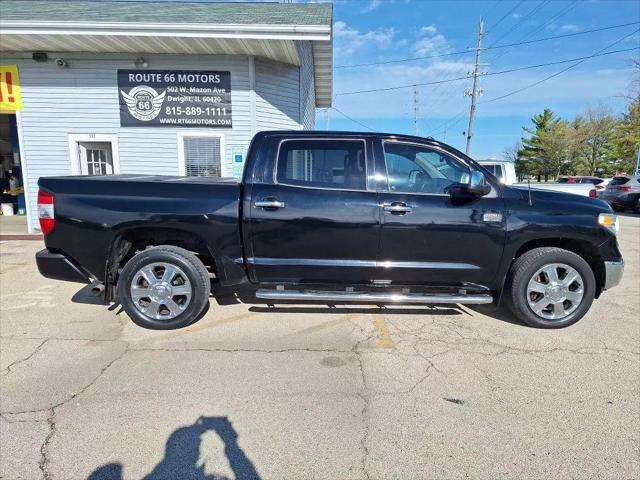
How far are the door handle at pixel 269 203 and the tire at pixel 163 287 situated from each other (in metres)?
→ 0.86

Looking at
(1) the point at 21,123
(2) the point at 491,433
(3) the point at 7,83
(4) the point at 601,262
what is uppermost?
(3) the point at 7,83

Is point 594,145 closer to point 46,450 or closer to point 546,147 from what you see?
point 546,147

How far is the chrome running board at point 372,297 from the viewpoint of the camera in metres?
3.88

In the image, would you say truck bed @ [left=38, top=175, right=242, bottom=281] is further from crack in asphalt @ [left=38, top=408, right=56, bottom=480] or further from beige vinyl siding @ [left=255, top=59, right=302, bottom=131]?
beige vinyl siding @ [left=255, top=59, right=302, bottom=131]

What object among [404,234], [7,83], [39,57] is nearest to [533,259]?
[404,234]

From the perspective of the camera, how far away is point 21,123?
920cm

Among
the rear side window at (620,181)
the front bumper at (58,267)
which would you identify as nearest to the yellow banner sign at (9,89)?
the front bumper at (58,267)

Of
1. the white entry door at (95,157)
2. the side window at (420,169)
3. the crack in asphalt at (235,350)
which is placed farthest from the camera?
the white entry door at (95,157)

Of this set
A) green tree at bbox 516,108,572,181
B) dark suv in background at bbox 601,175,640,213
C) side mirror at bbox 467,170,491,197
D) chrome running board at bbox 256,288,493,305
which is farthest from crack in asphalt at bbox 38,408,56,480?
green tree at bbox 516,108,572,181

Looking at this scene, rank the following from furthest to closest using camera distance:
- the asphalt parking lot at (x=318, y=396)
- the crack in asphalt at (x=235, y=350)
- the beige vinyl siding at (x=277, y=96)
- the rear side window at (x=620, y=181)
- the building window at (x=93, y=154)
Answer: the rear side window at (x=620, y=181) → the building window at (x=93, y=154) → the beige vinyl siding at (x=277, y=96) → the crack in asphalt at (x=235, y=350) → the asphalt parking lot at (x=318, y=396)

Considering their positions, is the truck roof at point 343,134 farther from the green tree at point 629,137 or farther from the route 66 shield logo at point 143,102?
the green tree at point 629,137

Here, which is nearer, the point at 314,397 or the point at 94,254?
the point at 314,397

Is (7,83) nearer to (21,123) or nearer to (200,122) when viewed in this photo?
(21,123)

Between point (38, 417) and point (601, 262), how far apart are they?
202 inches
